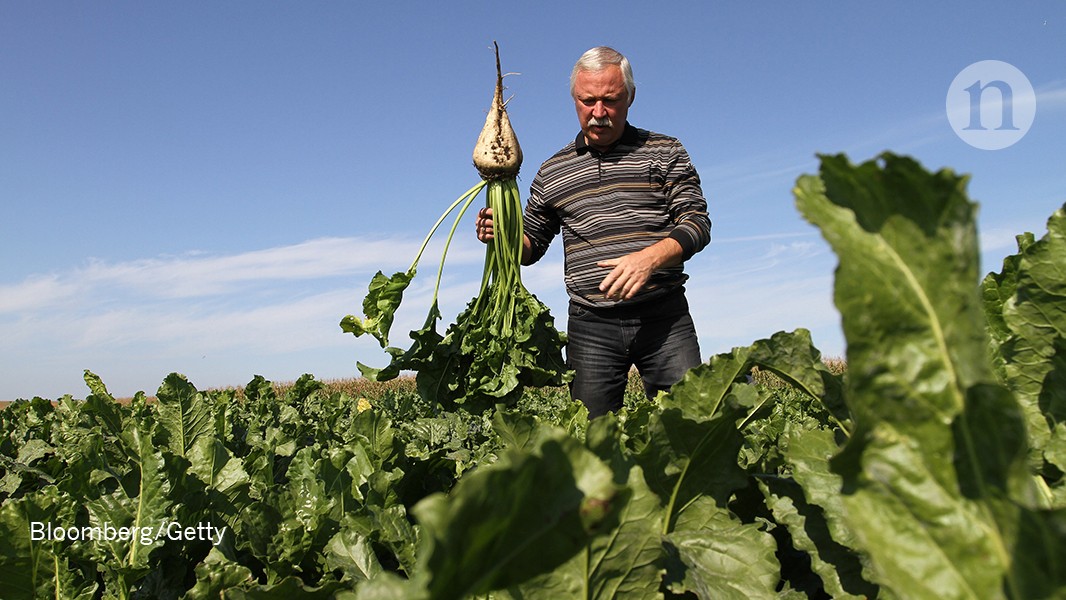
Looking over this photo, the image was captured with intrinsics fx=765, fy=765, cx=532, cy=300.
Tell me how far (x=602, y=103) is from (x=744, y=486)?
153 inches

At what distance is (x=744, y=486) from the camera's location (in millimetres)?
1307

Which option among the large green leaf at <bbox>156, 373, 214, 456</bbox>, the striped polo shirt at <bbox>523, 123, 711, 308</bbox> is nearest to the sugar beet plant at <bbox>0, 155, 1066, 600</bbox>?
the large green leaf at <bbox>156, 373, 214, 456</bbox>

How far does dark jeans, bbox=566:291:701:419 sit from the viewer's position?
15.8ft

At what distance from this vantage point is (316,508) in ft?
5.31

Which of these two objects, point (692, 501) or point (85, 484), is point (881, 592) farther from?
point (85, 484)

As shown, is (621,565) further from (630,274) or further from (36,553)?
(630,274)

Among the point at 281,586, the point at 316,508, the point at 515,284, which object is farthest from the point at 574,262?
the point at 281,586

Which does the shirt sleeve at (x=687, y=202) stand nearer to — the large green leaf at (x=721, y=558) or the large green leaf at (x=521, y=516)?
the large green leaf at (x=721, y=558)

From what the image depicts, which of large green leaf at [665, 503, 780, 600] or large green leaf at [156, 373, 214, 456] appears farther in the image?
large green leaf at [156, 373, 214, 456]

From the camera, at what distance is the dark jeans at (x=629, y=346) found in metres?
4.82

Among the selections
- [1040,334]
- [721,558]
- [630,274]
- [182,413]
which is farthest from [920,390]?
[630,274]

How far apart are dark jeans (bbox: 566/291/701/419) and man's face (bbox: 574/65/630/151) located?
44.6 inches

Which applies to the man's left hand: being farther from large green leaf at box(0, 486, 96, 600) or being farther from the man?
large green leaf at box(0, 486, 96, 600)

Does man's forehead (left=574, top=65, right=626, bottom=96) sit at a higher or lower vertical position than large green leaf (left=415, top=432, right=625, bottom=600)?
higher
